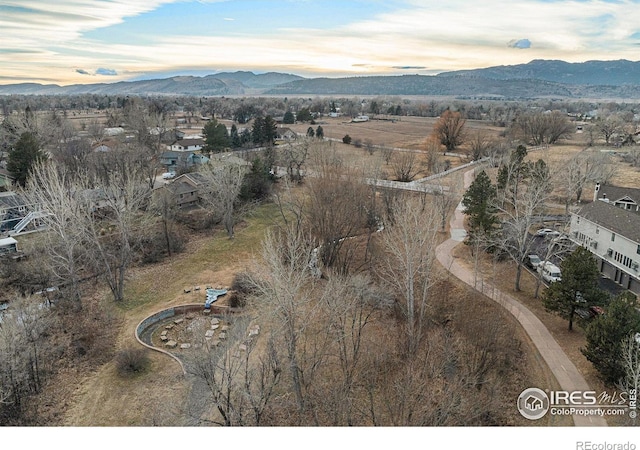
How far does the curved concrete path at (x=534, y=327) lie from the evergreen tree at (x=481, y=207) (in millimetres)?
1297

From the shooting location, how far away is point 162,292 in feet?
52.7

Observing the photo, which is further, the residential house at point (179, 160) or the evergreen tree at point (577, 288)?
the residential house at point (179, 160)

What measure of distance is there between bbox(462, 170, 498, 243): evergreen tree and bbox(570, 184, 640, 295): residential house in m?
3.13

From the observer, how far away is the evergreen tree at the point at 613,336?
8.12m

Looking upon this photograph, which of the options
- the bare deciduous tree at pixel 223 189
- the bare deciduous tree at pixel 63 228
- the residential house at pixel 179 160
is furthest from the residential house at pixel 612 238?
the residential house at pixel 179 160

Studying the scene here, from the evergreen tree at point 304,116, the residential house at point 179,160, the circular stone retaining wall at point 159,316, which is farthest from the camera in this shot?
the evergreen tree at point 304,116

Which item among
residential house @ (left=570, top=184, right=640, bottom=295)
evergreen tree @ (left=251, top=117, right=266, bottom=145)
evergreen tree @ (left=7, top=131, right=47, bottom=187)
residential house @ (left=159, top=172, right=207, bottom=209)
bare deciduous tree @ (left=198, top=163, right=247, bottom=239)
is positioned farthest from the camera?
evergreen tree @ (left=251, top=117, right=266, bottom=145)

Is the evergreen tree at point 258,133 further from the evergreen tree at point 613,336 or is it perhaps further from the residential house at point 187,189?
the evergreen tree at point 613,336

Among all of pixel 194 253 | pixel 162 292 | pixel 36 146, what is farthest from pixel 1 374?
pixel 36 146

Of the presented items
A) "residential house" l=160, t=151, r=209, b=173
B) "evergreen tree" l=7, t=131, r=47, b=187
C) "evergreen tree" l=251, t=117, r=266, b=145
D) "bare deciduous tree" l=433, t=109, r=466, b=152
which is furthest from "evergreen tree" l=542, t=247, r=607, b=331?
"bare deciduous tree" l=433, t=109, r=466, b=152

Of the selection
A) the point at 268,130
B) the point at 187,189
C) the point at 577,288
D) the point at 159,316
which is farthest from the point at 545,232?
the point at 268,130

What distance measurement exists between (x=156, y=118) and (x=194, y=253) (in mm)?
26435

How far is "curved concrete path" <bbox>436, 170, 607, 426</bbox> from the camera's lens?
27.4ft

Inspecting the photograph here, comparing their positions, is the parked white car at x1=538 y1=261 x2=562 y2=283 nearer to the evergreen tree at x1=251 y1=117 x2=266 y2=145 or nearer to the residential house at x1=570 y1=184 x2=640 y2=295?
the residential house at x1=570 y1=184 x2=640 y2=295
